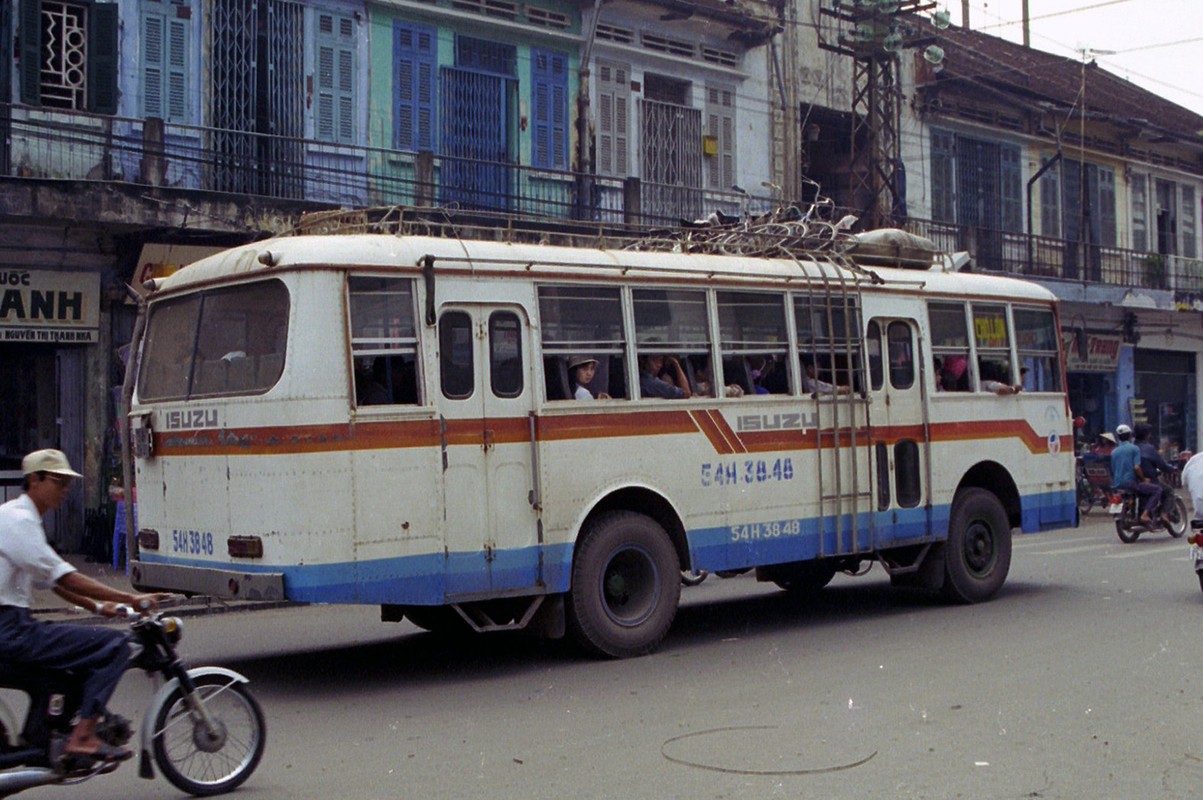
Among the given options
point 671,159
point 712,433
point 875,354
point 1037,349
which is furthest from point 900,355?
point 671,159

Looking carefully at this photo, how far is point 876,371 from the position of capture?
1187 cm

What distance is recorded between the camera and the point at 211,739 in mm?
6246

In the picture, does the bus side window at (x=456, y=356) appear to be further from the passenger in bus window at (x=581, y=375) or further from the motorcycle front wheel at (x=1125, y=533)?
the motorcycle front wheel at (x=1125, y=533)

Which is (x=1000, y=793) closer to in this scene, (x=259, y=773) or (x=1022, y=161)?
(x=259, y=773)

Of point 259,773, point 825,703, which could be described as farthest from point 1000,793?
point 259,773

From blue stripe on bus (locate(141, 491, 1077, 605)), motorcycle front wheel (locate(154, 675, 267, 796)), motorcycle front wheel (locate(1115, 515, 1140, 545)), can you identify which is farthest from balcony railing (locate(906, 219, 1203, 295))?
motorcycle front wheel (locate(154, 675, 267, 796))

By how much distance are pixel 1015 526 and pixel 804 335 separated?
3573 mm

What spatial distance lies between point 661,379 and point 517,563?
1935 millimetres

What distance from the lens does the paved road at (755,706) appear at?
6469 millimetres

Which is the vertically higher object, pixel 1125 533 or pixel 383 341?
pixel 383 341

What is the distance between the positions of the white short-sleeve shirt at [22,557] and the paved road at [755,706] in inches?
46.0

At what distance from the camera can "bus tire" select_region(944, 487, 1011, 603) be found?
12.5 metres

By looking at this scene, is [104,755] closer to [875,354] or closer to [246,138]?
[875,354]

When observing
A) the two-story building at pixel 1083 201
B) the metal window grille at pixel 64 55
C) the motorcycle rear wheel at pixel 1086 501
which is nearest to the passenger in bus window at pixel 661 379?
the metal window grille at pixel 64 55
